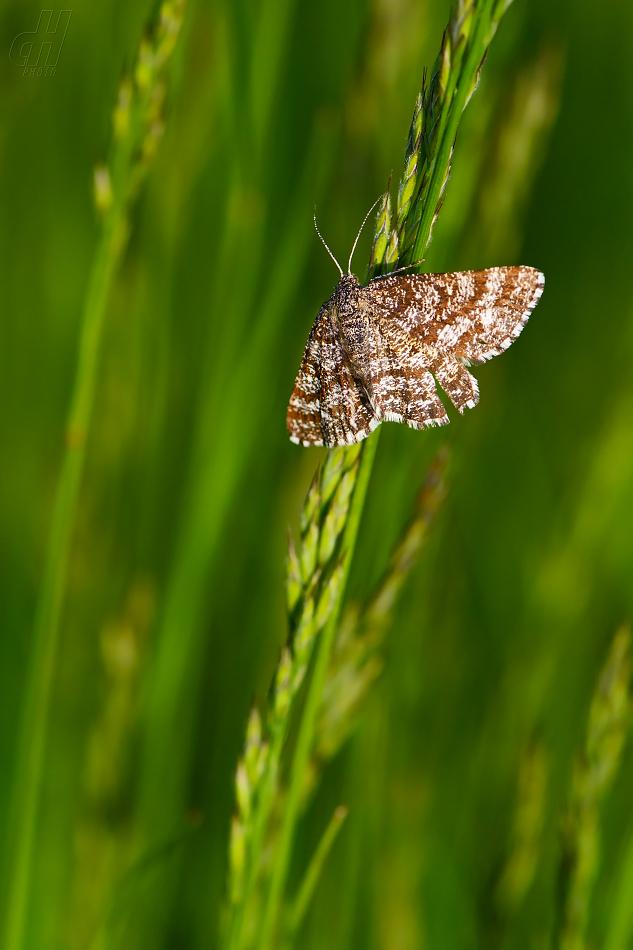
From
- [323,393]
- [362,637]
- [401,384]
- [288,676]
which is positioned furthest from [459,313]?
[288,676]

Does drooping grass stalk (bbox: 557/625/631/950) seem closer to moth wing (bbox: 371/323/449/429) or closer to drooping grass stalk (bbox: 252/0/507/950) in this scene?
drooping grass stalk (bbox: 252/0/507/950)

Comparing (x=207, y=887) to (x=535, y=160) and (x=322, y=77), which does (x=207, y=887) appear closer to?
(x=535, y=160)

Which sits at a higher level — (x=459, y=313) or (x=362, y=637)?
(x=459, y=313)

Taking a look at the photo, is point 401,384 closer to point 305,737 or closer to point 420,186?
point 420,186

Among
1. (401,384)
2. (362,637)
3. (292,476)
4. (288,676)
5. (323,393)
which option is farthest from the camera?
(292,476)

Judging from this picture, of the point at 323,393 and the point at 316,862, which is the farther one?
the point at 323,393

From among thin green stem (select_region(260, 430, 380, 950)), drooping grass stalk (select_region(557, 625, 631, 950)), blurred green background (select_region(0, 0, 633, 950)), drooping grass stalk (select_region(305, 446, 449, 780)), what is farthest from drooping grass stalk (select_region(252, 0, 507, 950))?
drooping grass stalk (select_region(557, 625, 631, 950))
